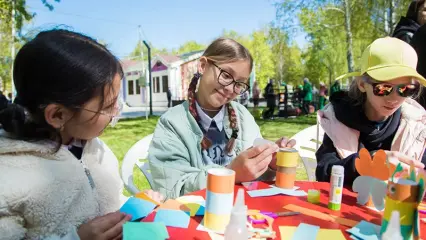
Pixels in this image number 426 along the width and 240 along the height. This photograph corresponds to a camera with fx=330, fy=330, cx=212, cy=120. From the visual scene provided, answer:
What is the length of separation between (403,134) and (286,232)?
47.4 inches

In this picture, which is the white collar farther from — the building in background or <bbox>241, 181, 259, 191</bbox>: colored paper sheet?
the building in background

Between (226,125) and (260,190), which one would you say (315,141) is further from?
(260,190)

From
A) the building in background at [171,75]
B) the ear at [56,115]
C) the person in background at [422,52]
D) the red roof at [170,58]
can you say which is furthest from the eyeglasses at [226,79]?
the red roof at [170,58]

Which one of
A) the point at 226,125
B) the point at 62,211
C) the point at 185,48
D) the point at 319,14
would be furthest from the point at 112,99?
the point at 185,48

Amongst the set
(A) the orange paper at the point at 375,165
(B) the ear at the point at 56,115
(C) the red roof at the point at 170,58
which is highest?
(C) the red roof at the point at 170,58

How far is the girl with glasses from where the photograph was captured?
5.26 ft

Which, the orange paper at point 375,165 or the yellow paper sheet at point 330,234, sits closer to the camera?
the yellow paper sheet at point 330,234

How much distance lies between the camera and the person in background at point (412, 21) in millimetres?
2871

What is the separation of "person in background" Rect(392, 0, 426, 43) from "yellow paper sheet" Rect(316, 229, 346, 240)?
7.96 ft

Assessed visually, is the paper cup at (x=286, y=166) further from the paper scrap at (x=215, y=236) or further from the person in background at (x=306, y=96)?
the person in background at (x=306, y=96)

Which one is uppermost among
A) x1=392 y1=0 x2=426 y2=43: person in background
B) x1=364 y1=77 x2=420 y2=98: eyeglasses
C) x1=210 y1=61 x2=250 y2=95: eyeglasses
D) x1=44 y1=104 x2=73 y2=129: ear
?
x1=392 y1=0 x2=426 y2=43: person in background

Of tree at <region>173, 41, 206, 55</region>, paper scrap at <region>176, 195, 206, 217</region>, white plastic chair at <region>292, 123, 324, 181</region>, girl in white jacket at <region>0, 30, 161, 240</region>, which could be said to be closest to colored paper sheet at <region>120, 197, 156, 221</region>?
girl in white jacket at <region>0, 30, 161, 240</region>

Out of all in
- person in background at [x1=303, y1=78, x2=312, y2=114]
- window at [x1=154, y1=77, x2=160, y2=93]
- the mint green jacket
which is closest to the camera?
the mint green jacket

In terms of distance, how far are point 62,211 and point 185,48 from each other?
5737 cm
